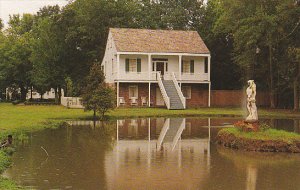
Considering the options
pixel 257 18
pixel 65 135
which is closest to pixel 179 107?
pixel 257 18

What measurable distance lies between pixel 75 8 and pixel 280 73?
1037 inches

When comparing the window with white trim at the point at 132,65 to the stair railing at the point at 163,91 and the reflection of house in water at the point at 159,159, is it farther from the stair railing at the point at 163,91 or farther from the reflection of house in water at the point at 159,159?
the reflection of house in water at the point at 159,159

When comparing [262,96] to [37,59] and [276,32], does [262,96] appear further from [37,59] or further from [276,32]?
[37,59]

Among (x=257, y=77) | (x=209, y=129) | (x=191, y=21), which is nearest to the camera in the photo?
(x=209, y=129)

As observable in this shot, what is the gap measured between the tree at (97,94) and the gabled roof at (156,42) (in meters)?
12.6

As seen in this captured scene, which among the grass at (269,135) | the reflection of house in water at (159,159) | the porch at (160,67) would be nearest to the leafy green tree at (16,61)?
the porch at (160,67)

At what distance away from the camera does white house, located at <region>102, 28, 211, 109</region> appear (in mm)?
47469

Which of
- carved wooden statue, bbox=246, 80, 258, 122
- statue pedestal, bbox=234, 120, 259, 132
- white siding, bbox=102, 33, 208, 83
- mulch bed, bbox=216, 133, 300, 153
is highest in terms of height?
white siding, bbox=102, 33, 208, 83

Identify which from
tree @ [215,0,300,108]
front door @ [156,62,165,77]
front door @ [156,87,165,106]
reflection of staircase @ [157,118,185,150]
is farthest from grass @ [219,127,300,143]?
front door @ [156,62,165,77]

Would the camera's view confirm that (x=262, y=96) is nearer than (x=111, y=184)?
No

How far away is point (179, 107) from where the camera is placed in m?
43.6

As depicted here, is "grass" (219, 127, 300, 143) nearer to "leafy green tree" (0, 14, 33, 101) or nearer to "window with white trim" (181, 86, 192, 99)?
"window with white trim" (181, 86, 192, 99)

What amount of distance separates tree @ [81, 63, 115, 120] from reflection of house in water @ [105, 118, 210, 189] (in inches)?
260

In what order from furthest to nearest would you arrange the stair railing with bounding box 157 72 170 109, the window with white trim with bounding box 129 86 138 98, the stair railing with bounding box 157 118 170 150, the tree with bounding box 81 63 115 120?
the window with white trim with bounding box 129 86 138 98, the stair railing with bounding box 157 72 170 109, the tree with bounding box 81 63 115 120, the stair railing with bounding box 157 118 170 150
